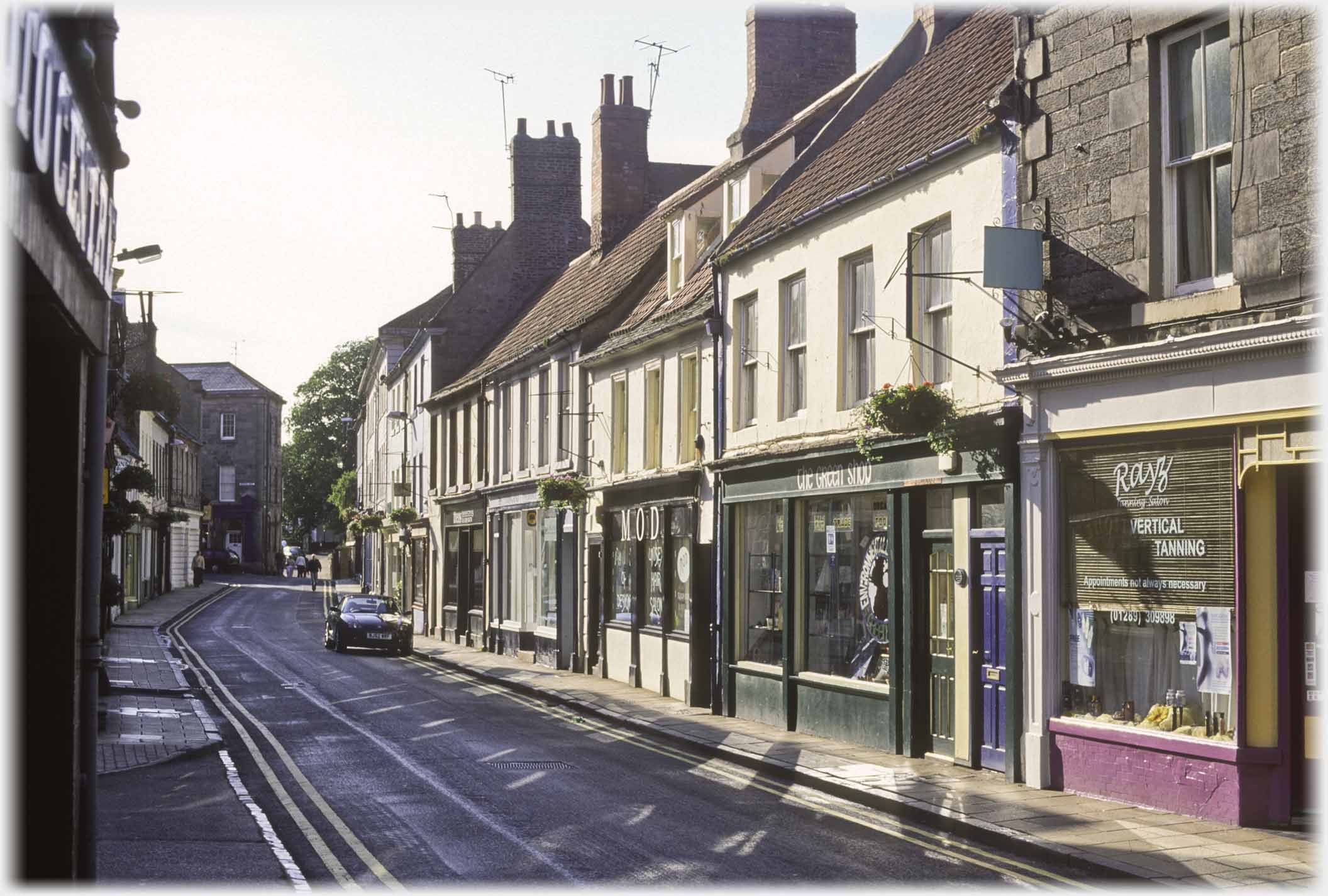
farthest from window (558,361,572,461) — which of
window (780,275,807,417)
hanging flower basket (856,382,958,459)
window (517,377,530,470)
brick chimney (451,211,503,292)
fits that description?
brick chimney (451,211,503,292)

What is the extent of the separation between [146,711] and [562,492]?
9.32 m

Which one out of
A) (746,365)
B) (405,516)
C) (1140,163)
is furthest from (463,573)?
(1140,163)

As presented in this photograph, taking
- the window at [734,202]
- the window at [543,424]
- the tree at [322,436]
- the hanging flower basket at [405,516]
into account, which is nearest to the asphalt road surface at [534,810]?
the window at [734,202]

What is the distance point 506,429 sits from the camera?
37.1 metres

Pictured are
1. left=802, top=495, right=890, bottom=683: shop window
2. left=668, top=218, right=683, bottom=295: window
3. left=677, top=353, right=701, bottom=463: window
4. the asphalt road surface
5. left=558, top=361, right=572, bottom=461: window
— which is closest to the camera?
the asphalt road surface

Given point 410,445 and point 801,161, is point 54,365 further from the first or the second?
point 410,445

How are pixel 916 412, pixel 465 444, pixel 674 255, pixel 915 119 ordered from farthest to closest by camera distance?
pixel 465 444 → pixel 674 255 → pixel 915 119 → pixel 916 412

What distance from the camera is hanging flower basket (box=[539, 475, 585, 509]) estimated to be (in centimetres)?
2856

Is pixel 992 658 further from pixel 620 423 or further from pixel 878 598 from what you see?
pixel 620 423

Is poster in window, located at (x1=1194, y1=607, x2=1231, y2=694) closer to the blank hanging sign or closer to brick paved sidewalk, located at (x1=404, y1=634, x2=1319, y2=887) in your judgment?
brick paved sidewalk, located at (x1=404, y1=634, x2=1319, y2=887)

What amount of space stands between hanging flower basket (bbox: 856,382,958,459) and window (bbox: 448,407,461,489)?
95.3 feet

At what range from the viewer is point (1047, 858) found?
11000 mm

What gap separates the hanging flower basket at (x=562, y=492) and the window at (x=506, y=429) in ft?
25.7

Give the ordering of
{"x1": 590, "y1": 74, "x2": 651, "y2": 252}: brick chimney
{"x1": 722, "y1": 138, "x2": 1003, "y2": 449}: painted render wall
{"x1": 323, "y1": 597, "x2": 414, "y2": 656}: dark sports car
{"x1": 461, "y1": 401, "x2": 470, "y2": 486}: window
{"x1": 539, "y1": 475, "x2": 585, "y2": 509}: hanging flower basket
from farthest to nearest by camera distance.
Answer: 1. {"x1": 461, "y1": 401, "x2": 470, "y2": 486}: window
2. {"x1": 590, "y1": 74, "x2": 651, "y2": 252}: brick chimney
3. {"x1": 323, "y1": 597, "x2": 414, "y2": 656}: dark sports car
4. {"x1": 539, "y1": 475, "x2": 585, "y2": 509}: hanging flower basket
5. {"x1": 722, "y1": 138, "x2": 1003, "y2": 449}: painted render wall
